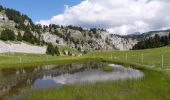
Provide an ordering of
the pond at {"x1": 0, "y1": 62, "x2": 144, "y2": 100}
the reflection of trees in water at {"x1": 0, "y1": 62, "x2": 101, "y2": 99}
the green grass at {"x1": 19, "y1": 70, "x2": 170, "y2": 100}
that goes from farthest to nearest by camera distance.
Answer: the pond at {"x1": 0, "y1": 62, "x2": 144, "y2": 100}, the reflection of trees in water at {"x1": 0, "y1": 62, "x2": 101, "y2": 99}, the green grass at {"x1": 19, "y1": 70, "x2": 170, "y2": 100}

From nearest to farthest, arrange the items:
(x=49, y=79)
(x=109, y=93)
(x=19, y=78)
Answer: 1. (x=109, y=93)
2. (x=49, y=79)
3. (x=19, y=78)

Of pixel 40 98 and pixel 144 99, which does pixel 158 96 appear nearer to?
pixel 144 99

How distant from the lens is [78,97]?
22.6 meters

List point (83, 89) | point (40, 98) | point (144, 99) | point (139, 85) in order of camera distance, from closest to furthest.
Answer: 1. point (144, 99)
2. point (40, 98)
3. point (83, 89)
4. point (139, 85)

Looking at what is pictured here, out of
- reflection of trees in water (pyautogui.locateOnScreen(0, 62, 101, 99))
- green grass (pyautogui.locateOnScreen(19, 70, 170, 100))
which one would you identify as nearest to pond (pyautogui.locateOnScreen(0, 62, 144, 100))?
reflection of trees in water (pyautogui.locateOnScreen(0, 62, 101, 99))

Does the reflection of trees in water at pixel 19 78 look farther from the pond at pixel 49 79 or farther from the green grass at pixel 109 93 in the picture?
the green grass at pixel 109 93

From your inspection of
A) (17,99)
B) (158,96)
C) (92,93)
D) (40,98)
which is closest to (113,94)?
(92,93)

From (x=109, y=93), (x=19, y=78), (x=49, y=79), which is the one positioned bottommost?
(x=19, y=78)

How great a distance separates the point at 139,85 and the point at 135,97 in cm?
575

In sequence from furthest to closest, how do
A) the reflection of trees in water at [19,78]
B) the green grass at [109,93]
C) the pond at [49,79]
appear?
the pond at [49,79]
the reflection of trees in water at [19,78]
the green grass at [109,93]

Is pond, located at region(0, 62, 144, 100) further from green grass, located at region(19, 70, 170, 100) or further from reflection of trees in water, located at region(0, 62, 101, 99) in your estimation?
green grass, located at region(19, 70, 170, 100)

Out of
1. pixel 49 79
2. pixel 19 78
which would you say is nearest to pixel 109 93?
pixel 49 79

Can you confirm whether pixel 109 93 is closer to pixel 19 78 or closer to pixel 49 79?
pixel 49 79

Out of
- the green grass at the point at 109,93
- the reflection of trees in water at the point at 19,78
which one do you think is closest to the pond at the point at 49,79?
the reflection of trees in water at the point at 19,78
